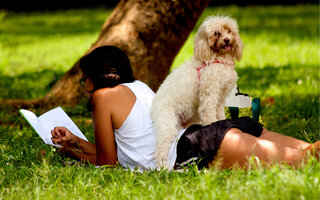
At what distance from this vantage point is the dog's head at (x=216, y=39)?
3.61 metres

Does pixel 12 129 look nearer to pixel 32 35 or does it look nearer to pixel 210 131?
pixel 210 131

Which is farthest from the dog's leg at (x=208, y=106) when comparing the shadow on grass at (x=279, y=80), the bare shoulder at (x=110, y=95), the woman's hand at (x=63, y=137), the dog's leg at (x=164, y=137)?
the shadow on grass at (x=279, y=80)

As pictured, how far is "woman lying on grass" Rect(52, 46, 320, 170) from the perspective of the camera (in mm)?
3297

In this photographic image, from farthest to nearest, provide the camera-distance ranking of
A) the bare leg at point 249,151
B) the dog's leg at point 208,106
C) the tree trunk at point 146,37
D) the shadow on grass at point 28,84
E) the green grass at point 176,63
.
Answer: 1. the shadow on grass at point 28,84
2. the tree trunk at point 146,37
3. the dog's leg at point 208,106
4. the bare leg at point 249,151
5. the green grass at point 176,63

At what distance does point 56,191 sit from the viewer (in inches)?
120

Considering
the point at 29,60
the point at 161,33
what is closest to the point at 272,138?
the point at 161,33

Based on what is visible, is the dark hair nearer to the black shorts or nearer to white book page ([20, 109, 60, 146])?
white book page ([20, 109, 60, 146])

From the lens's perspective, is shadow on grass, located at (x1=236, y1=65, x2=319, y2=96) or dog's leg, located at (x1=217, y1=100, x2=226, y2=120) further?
shadow on grass, located at (x1=236, y1=65, x2=319, y2=96)

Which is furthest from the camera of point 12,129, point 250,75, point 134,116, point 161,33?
point 250,75

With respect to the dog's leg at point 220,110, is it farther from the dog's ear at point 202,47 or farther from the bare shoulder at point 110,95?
the bare shoulder at point 110,95

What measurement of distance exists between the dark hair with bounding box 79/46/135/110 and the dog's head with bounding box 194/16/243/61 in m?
0.60

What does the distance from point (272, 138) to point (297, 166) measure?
0.51 meters

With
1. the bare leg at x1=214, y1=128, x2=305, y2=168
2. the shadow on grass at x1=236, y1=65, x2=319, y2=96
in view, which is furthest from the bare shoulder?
the shadow on grass at x1=236, y1=65, x2=319, y2=96

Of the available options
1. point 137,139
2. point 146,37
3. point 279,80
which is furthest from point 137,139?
point 279,80
